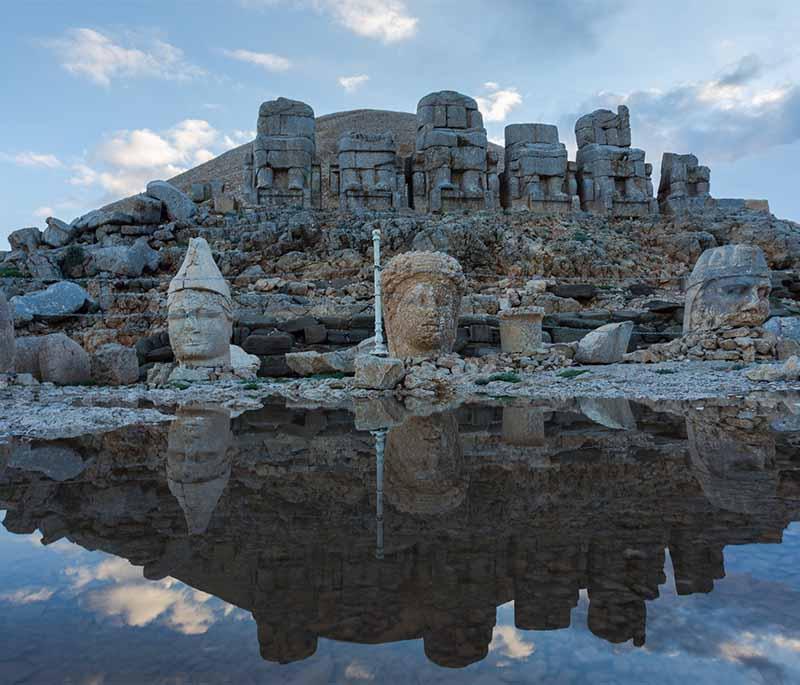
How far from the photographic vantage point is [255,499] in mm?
2955

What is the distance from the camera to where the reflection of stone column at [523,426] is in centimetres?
438

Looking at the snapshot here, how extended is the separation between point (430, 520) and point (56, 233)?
2200 cm

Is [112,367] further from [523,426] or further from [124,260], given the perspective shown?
[124,260]

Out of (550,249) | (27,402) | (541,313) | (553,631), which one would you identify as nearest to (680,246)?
(550,249)

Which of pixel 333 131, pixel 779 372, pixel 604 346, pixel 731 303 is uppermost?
pixel 333 131

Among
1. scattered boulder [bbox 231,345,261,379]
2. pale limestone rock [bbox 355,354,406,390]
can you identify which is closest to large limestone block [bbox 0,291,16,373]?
scattered boulder [bbox 231,345,261,379]

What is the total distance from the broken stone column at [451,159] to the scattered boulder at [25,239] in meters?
13.6

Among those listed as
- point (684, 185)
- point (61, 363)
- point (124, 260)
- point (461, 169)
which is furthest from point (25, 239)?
point (684, 185)

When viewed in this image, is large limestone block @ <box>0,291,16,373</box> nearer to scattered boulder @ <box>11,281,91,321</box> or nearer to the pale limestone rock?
scattered boulder @ <box>11,281,91,321</box>

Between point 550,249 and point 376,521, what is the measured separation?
18.3 m

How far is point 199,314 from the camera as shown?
972 centimetres

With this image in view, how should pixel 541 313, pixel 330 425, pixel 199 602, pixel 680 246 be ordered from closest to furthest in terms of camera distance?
pixel 199 602 → pixel 330 425 → pixel 541 313 → pixel 680 246

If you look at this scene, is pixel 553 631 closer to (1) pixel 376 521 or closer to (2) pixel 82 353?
(1) pixel 376 521

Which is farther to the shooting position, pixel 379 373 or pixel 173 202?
pixel 173 202
